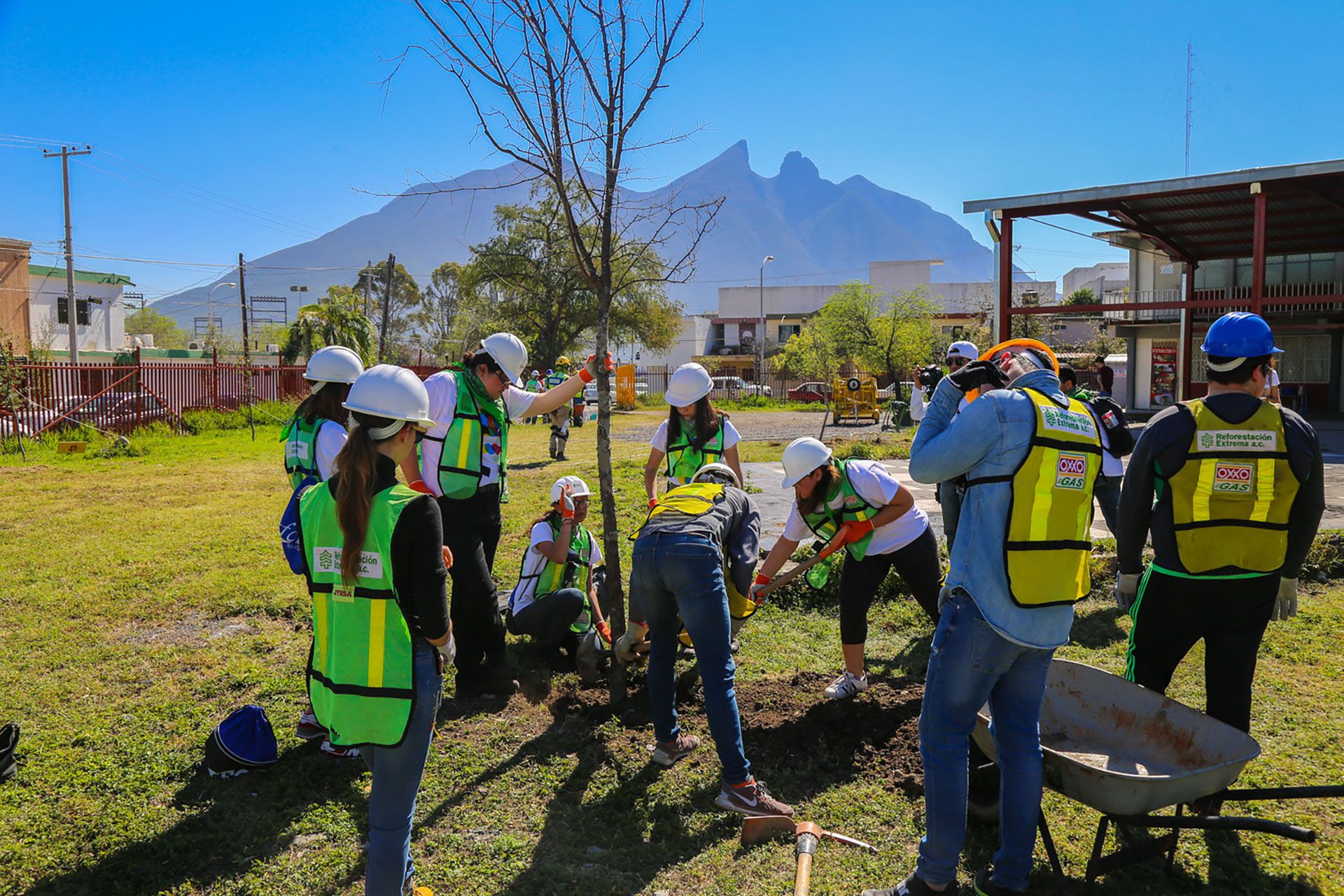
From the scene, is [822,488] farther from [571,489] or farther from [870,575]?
[571,489]

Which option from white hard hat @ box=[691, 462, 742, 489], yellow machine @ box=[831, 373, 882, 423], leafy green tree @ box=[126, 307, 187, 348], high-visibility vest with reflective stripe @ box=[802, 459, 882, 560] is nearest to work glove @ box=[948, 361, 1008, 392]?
white hard hat @ box=[691, 462, 742, 489]

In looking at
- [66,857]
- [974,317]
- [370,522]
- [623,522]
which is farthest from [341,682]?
[974,317]

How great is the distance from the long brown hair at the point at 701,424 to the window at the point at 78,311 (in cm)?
5607

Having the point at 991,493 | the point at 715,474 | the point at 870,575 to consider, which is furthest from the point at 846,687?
the point at 991,493

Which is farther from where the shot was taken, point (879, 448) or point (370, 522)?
point (879, 448)

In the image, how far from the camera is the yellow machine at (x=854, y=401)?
26.0 m

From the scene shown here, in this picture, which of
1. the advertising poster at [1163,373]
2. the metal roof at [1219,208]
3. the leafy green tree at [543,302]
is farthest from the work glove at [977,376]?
the advertising poster at [1163,373]

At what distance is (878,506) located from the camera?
177 inches

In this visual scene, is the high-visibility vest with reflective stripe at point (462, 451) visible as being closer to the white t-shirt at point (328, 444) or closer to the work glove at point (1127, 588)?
the white t-shirt at point (328, 444)

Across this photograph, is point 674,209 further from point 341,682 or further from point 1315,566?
point 1315,566

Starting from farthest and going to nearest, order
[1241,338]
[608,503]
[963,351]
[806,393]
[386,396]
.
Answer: [806,393]
[963,351]
[608,503]
[1241,338]
[386,396]

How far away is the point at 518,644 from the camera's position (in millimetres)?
5535

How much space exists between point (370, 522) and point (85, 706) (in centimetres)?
333

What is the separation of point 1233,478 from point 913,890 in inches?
74.9
